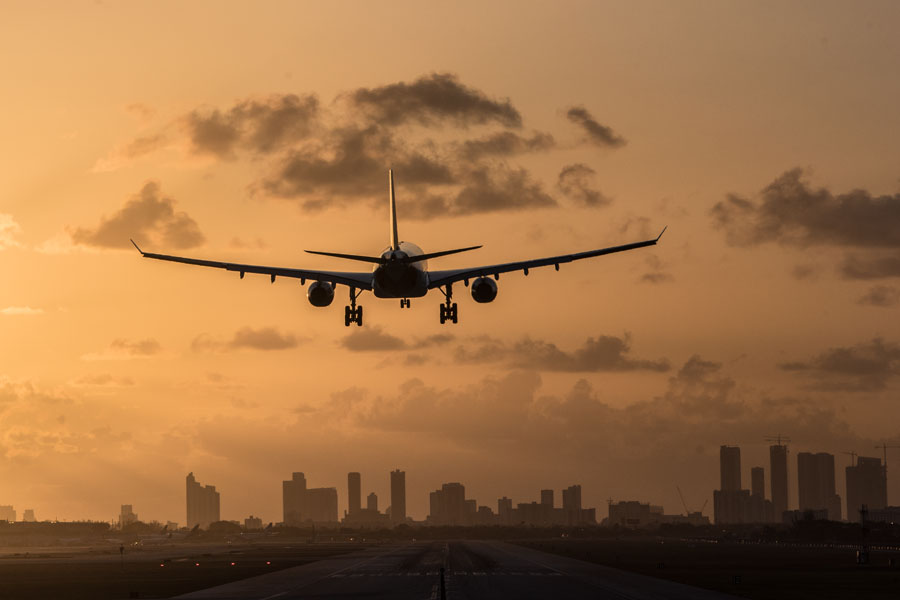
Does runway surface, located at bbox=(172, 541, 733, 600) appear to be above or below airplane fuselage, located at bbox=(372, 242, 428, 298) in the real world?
below

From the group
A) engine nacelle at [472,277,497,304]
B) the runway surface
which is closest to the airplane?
engine nacelle at [472,277,497,304]

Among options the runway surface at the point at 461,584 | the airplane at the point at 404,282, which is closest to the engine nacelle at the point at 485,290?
the airplane at the point at 404,282

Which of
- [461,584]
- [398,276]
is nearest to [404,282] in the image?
[398,276]

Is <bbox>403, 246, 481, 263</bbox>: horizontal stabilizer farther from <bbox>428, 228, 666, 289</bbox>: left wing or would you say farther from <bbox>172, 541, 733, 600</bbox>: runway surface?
<bbox>172, 541, 733, 600</bbox>: runway surface

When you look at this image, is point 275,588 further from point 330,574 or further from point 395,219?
point 395,219

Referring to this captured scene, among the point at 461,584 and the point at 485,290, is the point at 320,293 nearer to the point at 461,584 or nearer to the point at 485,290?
the point at 485,290

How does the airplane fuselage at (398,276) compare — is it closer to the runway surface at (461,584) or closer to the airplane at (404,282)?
the airplane at (404,282)

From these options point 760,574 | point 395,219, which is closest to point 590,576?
point 760,574
